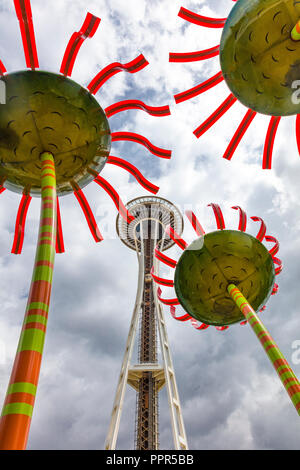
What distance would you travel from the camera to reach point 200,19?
3.67 meters

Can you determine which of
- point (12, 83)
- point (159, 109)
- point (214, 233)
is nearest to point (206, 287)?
point (214, 233)

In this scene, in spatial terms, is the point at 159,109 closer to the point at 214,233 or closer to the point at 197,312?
the point at 214,233

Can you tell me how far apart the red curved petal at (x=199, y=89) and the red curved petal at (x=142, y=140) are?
60 centimetres

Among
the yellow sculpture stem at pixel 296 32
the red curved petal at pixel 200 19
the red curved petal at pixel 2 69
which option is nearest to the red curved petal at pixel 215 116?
the red curved petal at pixel 200 19

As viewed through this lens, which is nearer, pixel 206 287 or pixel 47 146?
pixel 47 146

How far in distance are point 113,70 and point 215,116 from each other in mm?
1424

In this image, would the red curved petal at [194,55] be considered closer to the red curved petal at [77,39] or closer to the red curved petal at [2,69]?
the red curved petal at [77,39]

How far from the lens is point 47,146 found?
309 cm

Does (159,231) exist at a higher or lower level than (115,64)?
higher

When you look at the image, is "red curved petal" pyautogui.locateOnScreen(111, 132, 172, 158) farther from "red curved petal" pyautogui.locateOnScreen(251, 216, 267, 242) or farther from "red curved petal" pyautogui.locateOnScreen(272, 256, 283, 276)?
"red curved petal" pyautogui.locateOnScreen(272, 256, 283, 276)

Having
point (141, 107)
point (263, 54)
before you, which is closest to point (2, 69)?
point (141, 107)
